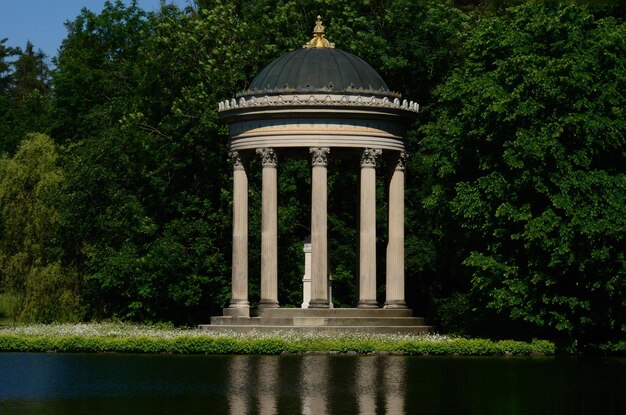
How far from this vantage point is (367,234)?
7094 centimetres

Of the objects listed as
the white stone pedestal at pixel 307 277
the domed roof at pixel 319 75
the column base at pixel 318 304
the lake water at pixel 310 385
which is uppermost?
the domed roof at pixel 319 75

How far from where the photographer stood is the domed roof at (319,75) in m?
70.0

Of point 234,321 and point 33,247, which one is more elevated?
point 33,247

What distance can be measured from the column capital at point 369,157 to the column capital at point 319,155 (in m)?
2.06

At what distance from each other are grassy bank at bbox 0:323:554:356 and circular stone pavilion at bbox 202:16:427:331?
16.5ft

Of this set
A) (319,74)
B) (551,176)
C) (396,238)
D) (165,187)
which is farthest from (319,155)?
(165,187)

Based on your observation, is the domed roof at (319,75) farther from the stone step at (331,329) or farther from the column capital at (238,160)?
the stone step at (331,329)

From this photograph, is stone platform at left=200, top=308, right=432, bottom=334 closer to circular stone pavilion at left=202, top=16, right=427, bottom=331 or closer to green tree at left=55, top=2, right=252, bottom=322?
circular stone pavilion at left=202, top=16, right=427, bottom=331

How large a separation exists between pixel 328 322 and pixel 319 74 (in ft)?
39.1

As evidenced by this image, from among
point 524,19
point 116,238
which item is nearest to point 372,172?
point 524,19

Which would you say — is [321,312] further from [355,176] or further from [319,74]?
[355,176]

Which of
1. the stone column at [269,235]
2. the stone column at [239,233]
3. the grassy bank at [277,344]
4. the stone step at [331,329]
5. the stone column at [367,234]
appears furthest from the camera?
the stone column at [239,233]

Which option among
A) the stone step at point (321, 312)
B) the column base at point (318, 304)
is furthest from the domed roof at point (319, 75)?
the stone step at point (321, 312)

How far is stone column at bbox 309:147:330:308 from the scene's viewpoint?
69.1 metres
